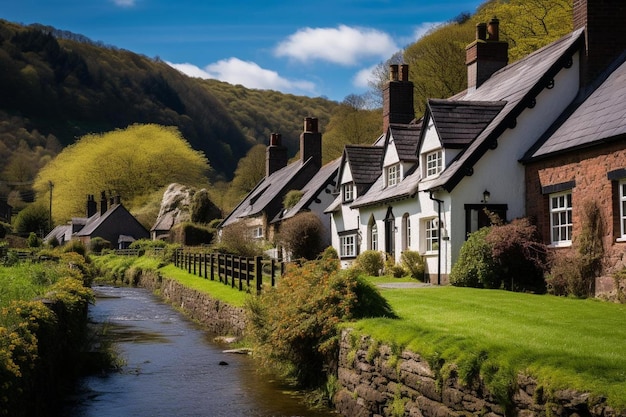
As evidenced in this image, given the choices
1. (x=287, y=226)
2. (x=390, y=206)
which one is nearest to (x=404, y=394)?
(x=390, y=206)

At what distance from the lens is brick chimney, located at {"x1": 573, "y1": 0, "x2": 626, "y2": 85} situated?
22172 mm

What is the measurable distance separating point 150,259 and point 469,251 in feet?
112

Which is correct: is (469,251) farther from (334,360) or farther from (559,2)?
(559,2)

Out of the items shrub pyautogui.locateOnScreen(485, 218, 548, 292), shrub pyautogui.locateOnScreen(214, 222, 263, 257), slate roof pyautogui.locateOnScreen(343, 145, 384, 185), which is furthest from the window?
shrub pyautogui.locateOnScreen(214, 222, 263, 257)

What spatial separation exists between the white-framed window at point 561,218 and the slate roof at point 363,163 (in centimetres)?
1279

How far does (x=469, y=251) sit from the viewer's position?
21.4 meters

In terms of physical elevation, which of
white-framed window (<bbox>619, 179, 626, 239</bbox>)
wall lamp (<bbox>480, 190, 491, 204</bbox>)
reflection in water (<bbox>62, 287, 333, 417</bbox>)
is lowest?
reflection in water (<bbox>62, 287, 333, 417</bbox>)

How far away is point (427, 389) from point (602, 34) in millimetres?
16668

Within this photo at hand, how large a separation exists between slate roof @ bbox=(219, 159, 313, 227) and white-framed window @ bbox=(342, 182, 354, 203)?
38.9 feet

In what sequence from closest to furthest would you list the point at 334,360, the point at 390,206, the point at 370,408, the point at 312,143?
1. the point at 370,408
2. the point at 334,360
3. the point at 390,206
4. the point at 312,143

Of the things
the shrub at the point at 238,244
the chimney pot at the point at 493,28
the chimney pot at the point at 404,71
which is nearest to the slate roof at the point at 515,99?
the chimney pot at the point at 493,28

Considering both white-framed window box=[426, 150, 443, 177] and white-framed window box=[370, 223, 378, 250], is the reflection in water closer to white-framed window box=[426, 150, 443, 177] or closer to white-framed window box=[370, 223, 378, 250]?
white-framed window box=[426, 150, 443, 177]

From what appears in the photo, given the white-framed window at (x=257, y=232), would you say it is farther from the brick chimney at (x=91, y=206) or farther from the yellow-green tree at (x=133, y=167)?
the brick chimney at (x=91, y=206)

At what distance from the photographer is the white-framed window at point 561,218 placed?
20.2m
